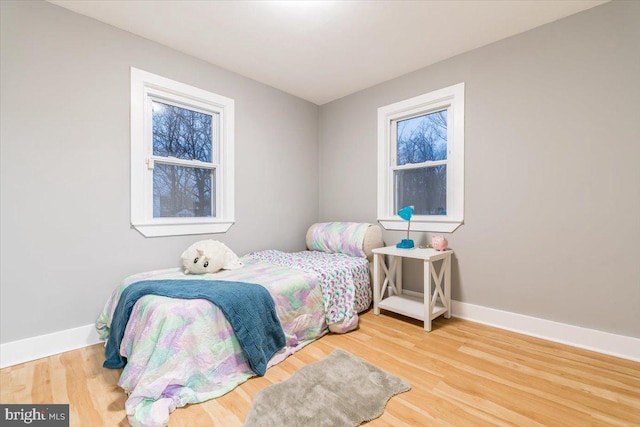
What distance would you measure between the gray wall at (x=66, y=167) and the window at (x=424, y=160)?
2.09 meters

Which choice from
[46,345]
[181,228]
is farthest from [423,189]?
[46,345]

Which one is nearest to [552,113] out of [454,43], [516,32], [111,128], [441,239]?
[516,32]

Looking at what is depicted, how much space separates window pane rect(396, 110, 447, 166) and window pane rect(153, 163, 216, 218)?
6.84ft

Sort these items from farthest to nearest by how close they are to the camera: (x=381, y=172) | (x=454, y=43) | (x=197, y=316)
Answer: (x=381, y=172)
(x=454, y=43)
(x=197, y=316)

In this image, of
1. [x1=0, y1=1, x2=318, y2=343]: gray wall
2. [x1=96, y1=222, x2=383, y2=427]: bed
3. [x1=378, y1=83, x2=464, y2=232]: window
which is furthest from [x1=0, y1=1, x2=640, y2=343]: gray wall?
[x1=96, y1=222, x2=383, y2=427]: bed

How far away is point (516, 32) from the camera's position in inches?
85.6

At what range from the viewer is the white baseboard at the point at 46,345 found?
5.68 ft

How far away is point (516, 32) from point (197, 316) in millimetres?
3134

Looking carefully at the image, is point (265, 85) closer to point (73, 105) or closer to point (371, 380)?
point (73, 105)

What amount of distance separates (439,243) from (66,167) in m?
3.03

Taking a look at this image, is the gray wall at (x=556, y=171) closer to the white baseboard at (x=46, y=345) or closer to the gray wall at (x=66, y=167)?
the gray wall at (x=66, y=167)

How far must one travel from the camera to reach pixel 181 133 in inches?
101

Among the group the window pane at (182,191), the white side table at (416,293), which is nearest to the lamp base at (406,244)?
the white side table at (416,293)

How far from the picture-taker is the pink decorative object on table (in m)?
2.46
